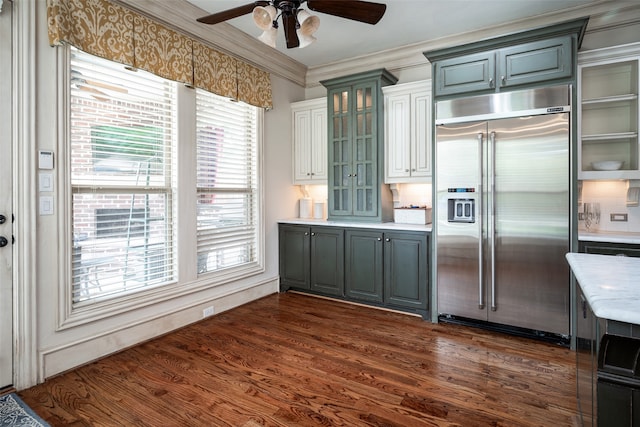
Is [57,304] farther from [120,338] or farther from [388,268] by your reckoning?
[388,268]

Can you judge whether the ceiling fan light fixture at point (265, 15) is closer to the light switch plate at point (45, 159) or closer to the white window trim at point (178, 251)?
the white window trim at point (178, 251)

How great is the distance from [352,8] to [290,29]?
0.47 m

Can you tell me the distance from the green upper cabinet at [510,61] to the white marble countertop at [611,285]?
6.19ft

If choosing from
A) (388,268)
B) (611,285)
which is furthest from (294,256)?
(611,285)

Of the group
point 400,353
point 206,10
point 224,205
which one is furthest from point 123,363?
point 206,10

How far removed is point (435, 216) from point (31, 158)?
3.28m

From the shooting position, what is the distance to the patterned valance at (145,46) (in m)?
2.41

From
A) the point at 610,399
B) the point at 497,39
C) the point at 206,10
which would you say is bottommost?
the point at 610,399

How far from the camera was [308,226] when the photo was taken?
434 cm

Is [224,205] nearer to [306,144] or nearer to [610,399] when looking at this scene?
[306,144]

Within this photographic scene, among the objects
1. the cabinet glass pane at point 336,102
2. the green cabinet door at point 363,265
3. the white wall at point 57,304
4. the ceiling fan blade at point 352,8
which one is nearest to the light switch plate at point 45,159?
the white wall at point 57,304

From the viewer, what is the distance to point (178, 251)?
130 inches

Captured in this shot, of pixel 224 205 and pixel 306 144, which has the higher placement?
pixel 306 144

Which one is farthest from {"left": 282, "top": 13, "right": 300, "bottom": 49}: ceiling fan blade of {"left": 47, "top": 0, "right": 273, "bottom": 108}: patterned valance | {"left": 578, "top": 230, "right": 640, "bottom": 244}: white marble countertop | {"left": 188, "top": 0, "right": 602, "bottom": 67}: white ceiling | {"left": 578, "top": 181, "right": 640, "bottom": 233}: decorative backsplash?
{"left": 578, "top": 181, "right": 640, "bottom": 233}: decorative backsplash
